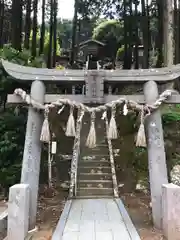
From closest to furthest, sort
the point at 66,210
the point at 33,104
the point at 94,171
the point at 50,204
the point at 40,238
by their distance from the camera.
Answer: the point at 40,238, the point at 33,104, the point at 66,210, the point at 50,204, the point at 94,171

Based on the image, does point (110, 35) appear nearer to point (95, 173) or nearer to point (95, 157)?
point (95, 157)

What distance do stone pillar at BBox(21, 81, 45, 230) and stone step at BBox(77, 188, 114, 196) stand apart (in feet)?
7.09

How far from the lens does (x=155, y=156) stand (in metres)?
5.45

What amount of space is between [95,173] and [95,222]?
293 cm

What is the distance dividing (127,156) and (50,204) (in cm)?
288

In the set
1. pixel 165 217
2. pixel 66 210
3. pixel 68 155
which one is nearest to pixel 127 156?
pixel 68 155

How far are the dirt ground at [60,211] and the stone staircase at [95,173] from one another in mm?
541

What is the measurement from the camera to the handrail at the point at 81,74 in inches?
225

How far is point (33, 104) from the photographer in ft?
Result: 18.0

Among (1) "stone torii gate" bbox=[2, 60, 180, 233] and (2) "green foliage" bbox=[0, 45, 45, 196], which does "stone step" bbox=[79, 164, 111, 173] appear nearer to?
(2) "green foliage" bbox=[0, 45, 45, 196]

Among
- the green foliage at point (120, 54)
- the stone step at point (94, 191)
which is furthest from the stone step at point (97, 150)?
the green foliage at point (120, 54)

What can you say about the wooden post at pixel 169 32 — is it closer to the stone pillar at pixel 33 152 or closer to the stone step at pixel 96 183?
the stone step at pixel 96 183

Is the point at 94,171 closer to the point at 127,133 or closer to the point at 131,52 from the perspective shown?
the point at 127,133

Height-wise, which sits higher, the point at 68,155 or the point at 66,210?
the point at 68,155
